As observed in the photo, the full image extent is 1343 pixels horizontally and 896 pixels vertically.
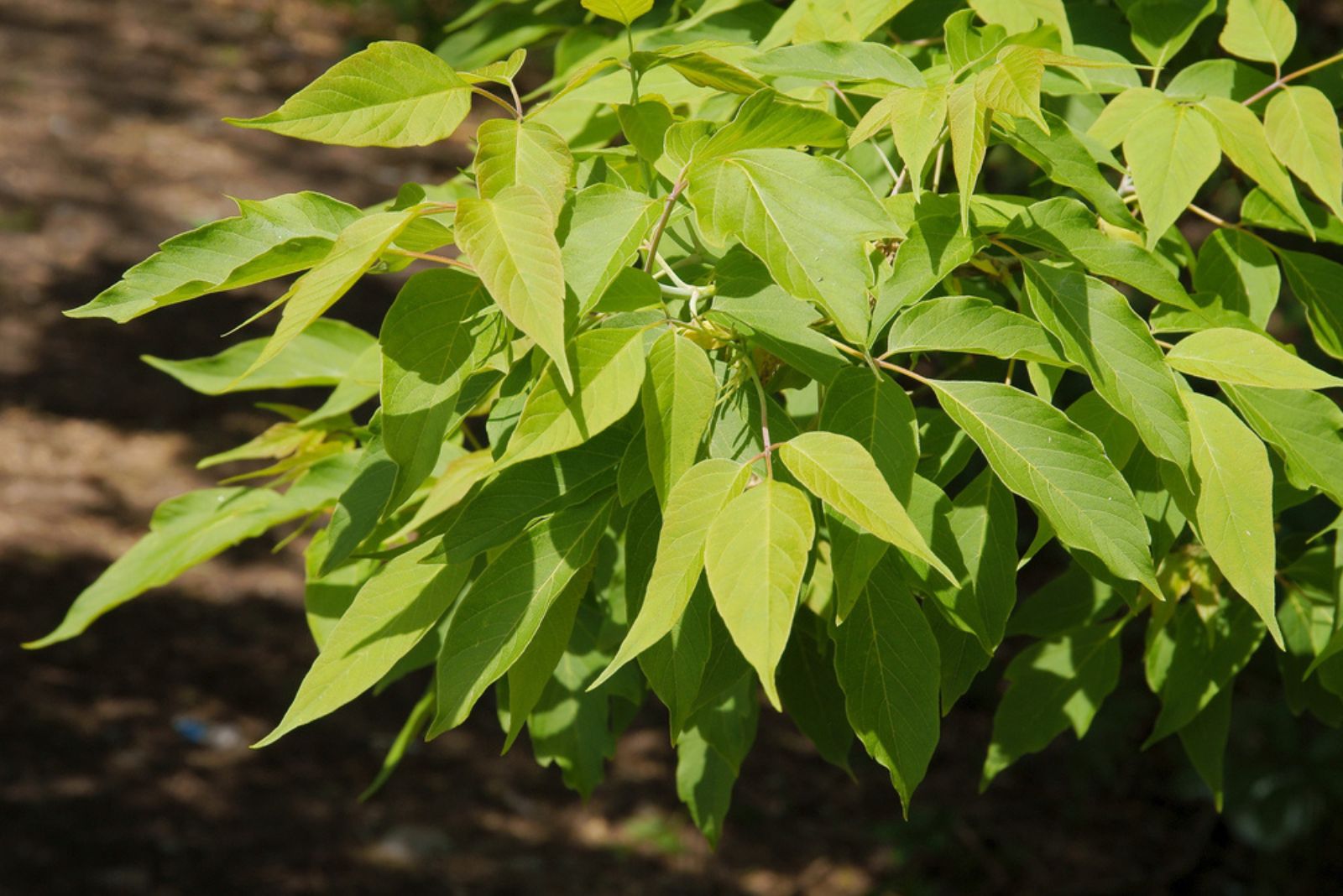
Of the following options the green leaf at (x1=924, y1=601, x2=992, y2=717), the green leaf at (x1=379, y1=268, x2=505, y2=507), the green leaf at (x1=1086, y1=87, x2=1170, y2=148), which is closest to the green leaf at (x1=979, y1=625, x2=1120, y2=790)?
the green leaf at (x1=924, y1=601, x2=992, y2=717)

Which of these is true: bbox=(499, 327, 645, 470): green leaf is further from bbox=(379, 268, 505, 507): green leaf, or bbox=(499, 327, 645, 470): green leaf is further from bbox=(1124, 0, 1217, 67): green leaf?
bbox=(1124, 0, 1217, 67): green leaf

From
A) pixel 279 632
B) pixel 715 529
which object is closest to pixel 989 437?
pixel 715 529

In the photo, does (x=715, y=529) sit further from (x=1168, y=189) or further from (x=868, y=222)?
(x=1168, y=189)

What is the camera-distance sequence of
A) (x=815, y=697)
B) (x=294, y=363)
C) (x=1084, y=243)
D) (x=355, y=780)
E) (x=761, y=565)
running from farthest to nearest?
(x=355, y=780) < (x=294, y=363) < (x=815, y=697) < (x=1084, y=243) < (x=761, y=565)

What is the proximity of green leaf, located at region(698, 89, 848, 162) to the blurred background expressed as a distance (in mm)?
2222

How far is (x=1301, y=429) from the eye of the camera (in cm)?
105

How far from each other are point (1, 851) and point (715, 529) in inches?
129

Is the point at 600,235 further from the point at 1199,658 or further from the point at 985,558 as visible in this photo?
the point at 1199,658

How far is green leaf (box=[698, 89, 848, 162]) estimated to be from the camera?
92cm

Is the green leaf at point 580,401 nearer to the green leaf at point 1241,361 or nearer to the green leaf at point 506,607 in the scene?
the green leaf at point 506,607

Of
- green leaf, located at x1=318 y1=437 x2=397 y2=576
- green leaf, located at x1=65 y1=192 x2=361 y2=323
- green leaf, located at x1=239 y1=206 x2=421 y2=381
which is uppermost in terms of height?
green leaf, located at x1=239 y1=206 x2=421 y2=381

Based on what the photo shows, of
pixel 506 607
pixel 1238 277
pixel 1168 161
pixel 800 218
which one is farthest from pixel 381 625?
pixel 1238 277

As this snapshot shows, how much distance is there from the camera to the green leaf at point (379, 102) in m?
0.88

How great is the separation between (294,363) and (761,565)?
2.82 feet
